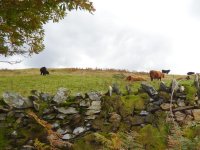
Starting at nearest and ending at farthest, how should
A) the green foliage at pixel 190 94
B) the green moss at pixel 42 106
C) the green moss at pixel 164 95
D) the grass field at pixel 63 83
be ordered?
the green moss at pixel 42 106 → the green moss at pixel 164 95 → the green foliage at pixel 190 94 → the grass field at pixel 63 83

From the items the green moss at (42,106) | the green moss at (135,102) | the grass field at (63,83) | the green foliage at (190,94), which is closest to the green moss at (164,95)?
the green moss at (135,102)

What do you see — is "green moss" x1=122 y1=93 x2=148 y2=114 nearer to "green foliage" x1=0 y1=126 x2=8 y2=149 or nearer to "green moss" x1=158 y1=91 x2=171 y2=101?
"green moss" x1=158 y1=91 x2=171 y2=101

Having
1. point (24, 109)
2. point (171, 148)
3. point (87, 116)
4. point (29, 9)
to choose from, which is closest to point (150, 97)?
point (87, 116)

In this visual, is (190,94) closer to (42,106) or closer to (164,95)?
(164,95)

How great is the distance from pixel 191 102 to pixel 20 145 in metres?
5.06

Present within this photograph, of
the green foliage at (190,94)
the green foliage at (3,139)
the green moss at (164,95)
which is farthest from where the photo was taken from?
the green foliage at (190,94)

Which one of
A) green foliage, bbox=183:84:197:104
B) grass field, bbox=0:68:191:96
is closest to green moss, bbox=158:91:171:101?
green foliage, bbox=183:84:197:104

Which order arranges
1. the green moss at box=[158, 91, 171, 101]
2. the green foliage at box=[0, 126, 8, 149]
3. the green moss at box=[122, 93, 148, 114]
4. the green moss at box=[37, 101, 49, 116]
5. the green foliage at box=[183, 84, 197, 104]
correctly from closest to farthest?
1. the green foliage at box=[0, 126, 8, 149]
2. the green moss at box=[37, 101, 49, 116]
3. the green moss at box=[122, 93, 148, 114]
4. the green moss at box=[158, 91, 171, 101]
5. the green foliage at box=[183, 84, 197, 104]

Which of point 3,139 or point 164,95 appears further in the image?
point 164,95

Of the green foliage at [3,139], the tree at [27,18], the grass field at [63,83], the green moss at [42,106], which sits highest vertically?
the tree at [27,18]

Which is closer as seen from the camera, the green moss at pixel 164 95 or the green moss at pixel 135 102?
the green moss at pixel 135 102

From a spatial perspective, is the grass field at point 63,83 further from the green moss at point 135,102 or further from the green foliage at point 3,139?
the green foliage at point 3,139

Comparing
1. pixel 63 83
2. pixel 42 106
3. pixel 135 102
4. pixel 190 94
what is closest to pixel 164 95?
pixel 190 94

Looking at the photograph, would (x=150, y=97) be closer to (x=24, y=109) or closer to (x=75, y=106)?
(x=75, y=106)
